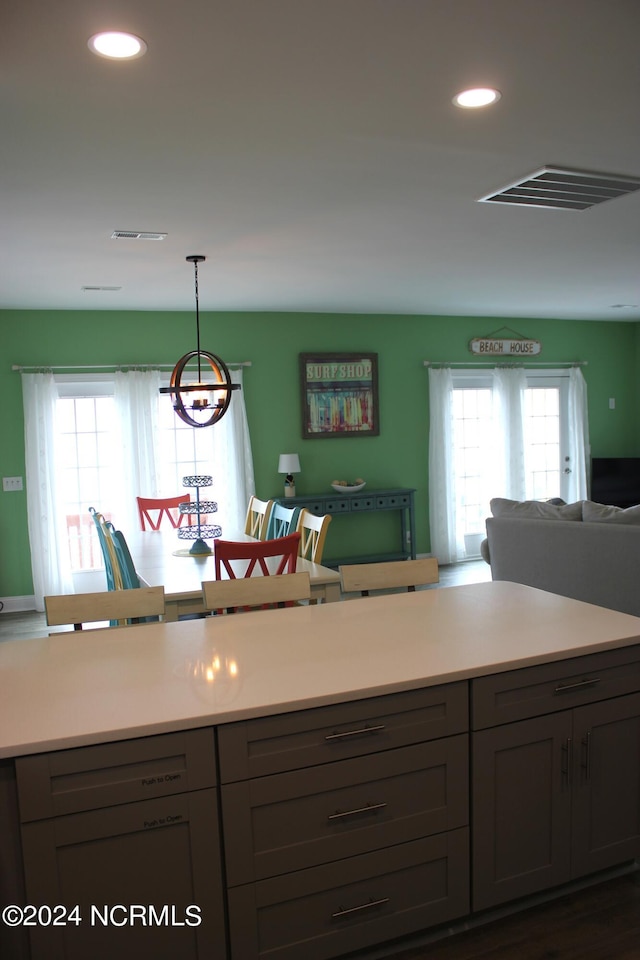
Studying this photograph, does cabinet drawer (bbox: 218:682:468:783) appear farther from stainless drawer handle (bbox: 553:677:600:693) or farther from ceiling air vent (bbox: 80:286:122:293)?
ceiling air vent (bbox: 80:286:122:293)

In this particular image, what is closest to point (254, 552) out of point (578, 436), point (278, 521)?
point (278, 521)

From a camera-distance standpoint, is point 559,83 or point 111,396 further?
point 111,396

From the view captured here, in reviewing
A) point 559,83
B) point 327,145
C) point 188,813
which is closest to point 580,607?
point 188,813

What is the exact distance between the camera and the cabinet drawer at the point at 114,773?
1.67m

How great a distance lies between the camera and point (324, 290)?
611 centimetres

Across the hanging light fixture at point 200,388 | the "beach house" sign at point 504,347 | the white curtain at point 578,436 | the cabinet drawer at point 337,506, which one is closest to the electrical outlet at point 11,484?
the hanging light fixture at point 200,388

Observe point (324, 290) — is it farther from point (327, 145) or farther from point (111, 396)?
point (327, 145)

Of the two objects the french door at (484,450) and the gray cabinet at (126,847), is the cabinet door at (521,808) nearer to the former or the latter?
the gray cabinet at (126,847)

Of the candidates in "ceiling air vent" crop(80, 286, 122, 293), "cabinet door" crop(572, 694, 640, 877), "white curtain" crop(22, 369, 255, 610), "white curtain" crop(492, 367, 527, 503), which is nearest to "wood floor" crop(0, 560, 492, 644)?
"white curtain" crop(22, 369, 255, 610)

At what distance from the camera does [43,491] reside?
6434mm

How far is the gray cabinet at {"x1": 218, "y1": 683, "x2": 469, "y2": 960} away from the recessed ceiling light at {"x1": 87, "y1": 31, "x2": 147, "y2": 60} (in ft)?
6.10

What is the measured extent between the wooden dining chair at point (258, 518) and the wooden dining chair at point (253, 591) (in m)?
1.92

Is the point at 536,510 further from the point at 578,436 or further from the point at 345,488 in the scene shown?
the point at 578,436

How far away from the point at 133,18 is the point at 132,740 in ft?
6.02
